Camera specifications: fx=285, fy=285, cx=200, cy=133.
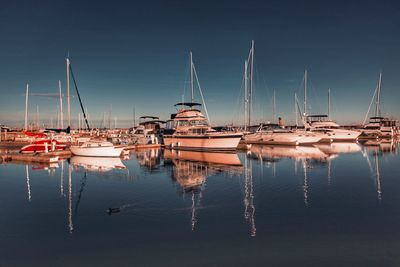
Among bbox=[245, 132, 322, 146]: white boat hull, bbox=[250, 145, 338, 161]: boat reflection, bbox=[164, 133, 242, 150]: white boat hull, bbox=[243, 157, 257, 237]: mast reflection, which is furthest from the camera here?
bbox=[245, 132, 322, 146]: white boat hull

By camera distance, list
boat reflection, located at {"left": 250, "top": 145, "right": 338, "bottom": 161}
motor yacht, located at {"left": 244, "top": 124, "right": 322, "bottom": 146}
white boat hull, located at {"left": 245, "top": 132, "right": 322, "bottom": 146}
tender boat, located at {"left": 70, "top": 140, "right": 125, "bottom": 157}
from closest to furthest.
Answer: tender boat, located at {"left": 70, "top": 140, "right": 125, "bottom": 157} → boat reflection, located at {"left": 250, "top": 145, "right": 338, "bottom": 161} → white boat hull, located at {"left": 245, "top": 132, "right": 322, "bottom": 146} → motor yacht, located at {"left": 244, "top": 124, "right": 322, "bottom": 146}

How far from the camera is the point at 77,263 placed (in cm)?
993

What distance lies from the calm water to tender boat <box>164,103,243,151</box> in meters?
23.8

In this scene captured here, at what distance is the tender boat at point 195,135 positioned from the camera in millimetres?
50250

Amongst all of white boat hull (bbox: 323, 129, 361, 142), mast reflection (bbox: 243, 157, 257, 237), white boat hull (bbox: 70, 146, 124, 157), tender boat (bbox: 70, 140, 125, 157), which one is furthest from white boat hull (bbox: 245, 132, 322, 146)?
mast reflection (bbox: 243, 157, 257, 237)

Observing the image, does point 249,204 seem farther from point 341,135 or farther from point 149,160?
point 341,135

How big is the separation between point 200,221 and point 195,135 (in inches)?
1558

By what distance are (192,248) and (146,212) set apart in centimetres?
537

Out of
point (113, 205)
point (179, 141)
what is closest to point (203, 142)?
point (179, 141)

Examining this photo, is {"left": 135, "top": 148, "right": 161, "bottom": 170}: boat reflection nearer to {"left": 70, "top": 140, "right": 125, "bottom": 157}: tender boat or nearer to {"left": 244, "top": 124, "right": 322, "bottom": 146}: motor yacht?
{"left": 70, "top": 140, "right": 125, "bottom": 157}: tender boat

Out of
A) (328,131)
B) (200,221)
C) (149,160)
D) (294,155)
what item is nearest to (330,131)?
(328,131)

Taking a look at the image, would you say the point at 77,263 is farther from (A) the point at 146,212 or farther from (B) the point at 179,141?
(B) the point at 179,141

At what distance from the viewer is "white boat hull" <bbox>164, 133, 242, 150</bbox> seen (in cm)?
4997

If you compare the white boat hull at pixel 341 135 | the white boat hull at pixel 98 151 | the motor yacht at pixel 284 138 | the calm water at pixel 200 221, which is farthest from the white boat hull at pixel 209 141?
the white boat hull at pixel 341 135
